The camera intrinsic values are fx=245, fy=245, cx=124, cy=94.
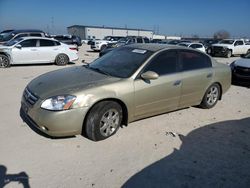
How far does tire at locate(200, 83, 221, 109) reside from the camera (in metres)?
5.97

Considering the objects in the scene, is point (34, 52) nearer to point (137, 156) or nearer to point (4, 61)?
point (4, 61)

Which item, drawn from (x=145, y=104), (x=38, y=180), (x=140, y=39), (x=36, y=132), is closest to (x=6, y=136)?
(x=36, y=132)

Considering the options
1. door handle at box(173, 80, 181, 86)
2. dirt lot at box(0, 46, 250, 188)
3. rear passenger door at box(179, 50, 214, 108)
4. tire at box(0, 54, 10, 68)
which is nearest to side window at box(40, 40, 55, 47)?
tire at box(0, 54, 10, 68)

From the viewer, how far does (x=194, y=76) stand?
5391mm

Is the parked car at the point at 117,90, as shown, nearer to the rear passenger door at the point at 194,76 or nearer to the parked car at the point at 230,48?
the rear passenger door at the point at 194,76

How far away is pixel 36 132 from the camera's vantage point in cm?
430

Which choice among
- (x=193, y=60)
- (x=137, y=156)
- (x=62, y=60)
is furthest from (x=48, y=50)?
(x=137, y=156)

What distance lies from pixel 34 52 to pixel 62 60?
59.7 inches

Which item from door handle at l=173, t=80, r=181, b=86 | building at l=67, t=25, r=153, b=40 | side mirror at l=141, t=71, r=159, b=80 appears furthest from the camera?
building at l=67, t=25, r=153, b=40

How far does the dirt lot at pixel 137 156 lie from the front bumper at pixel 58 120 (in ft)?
0.84

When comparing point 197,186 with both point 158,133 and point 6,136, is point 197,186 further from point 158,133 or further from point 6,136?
point 6,136

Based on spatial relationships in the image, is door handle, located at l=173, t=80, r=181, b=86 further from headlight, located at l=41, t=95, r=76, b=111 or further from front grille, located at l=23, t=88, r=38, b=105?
front grille, located at l=23, t=88, r=38, b=105

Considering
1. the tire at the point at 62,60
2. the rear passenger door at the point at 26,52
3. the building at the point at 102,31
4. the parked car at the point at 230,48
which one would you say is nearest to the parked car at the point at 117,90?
the rear passenger door at the point at 26,52

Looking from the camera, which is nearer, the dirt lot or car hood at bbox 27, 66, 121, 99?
the dirt lot
